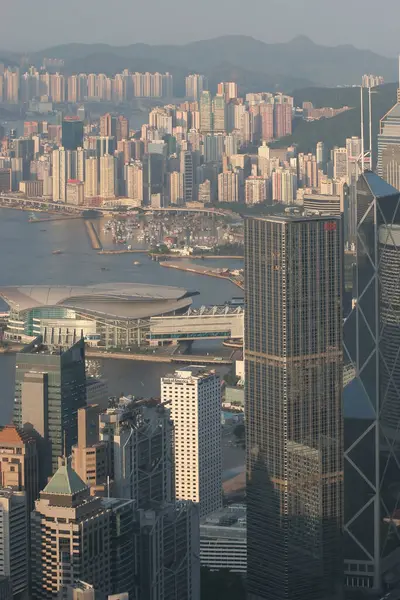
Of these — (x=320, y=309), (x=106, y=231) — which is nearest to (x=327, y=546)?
(x=320, y=309)

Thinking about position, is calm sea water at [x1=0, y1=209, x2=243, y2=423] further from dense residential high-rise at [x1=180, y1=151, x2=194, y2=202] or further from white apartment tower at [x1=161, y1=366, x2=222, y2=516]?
white apartment tower at [x1=161, y1=366, x2=222, y2=516]

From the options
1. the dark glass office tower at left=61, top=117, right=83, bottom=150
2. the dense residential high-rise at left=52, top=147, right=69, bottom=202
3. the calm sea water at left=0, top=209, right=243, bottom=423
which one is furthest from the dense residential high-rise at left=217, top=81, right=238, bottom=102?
the calm sea water at left=0, top=209, right=243, bottom=423

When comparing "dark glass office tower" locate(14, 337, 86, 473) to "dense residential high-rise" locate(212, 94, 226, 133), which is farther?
"dense residential high-rise" locate(212, 94, 226, 133)

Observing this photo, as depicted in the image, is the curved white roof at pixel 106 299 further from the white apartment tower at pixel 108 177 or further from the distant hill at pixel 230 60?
the distant hill at pixel 230 60

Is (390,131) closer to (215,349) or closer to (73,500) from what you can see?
(215,349)

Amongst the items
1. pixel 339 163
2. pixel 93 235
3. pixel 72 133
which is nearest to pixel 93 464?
pixel 93 235

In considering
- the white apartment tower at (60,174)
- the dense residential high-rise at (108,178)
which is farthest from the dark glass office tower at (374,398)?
the white apartment tower at (60,174)

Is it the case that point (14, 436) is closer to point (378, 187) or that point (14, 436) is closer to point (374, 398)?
point (374, 398)
